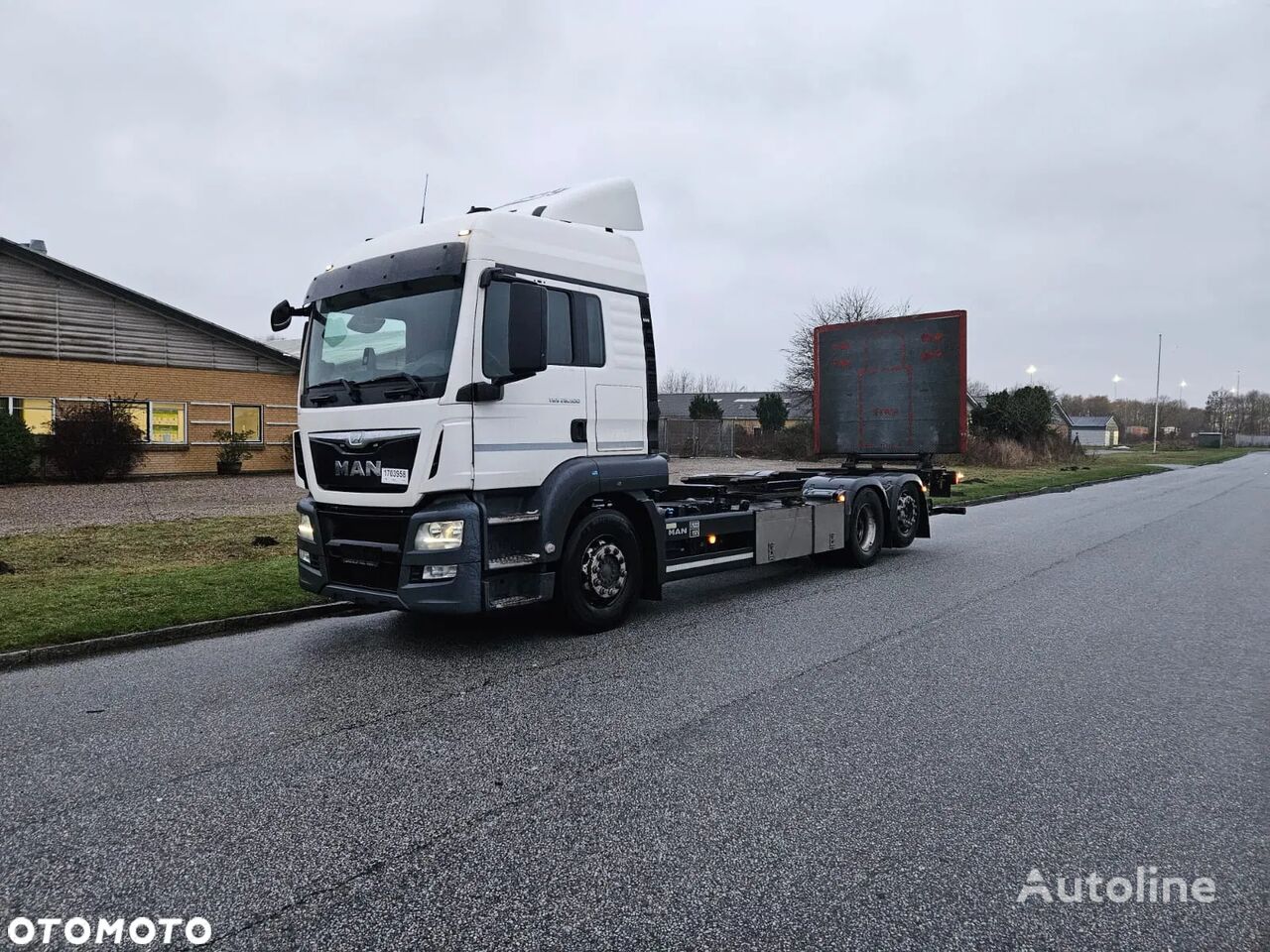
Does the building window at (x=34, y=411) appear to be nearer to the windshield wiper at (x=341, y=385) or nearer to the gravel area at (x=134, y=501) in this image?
the gravel area at (x=134, y=501)

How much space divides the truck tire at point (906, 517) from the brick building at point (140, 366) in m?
17.1

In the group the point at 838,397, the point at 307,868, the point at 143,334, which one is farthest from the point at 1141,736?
the point at 143,334

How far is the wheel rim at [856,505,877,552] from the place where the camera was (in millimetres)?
10375

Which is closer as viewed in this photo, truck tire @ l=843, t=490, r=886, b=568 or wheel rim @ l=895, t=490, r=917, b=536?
truck tire @ l=843, t=490, r=886, b=568

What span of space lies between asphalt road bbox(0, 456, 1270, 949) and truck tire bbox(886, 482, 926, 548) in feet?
13.1

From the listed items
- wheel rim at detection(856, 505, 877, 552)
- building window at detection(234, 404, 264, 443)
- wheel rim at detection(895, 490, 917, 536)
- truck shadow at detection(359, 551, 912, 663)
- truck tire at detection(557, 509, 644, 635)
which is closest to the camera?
truck shadow at detection(359, 551, 912, 663)

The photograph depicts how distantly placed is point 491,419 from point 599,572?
5.26 ft

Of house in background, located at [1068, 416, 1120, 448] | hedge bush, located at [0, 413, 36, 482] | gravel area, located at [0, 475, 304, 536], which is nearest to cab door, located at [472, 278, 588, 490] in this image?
gravel area, located at [0, 475, 304, 536]

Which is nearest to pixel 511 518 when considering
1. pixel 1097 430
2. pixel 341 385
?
pixel 341 385

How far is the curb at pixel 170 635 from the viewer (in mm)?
5898

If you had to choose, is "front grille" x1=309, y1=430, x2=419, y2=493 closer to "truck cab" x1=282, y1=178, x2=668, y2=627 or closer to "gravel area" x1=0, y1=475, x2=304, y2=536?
"truck cab" x1=282, y1=178, x2=668, y2=627

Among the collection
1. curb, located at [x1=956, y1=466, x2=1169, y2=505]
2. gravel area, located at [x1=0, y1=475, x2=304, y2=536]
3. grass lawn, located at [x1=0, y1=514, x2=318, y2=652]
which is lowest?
curb, located at [x1=956, y1=466, x2=1169, y2=505]

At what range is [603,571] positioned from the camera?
6691 millimetres

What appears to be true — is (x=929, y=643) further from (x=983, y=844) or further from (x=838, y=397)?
(x=838, y=397)
